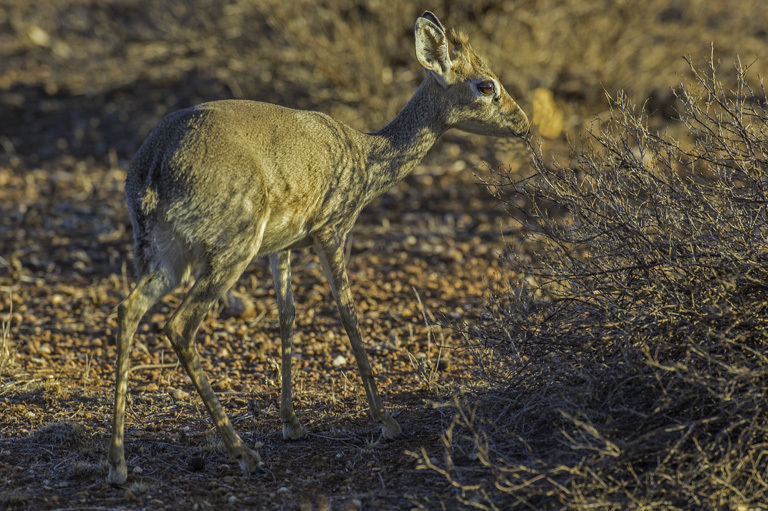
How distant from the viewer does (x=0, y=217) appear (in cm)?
922

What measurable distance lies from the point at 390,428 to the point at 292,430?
24.2 inches

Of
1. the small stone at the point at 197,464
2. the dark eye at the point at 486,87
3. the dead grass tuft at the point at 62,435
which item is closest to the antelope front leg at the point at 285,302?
the small stone at the point at 197,464

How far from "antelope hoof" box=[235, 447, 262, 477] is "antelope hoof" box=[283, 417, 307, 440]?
0.58 m

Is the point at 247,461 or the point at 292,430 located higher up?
the point at 247,461

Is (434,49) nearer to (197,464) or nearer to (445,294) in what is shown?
(445,294)

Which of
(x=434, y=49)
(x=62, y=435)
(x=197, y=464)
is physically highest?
(x=434, y=49)

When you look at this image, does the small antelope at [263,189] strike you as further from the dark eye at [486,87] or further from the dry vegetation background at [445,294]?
the dry vegetation background at [445,294]

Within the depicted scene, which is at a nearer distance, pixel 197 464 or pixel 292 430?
pixel 197 464

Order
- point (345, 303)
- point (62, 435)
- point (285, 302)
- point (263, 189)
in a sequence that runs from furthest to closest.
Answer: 1. point (285, 302)
2. point (345, 303)
3. point (62, 435)
4. point (263, 189)

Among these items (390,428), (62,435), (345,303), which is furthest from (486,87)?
(62,435)

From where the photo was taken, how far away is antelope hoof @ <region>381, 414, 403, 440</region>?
484cm

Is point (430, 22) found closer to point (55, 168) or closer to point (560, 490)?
point (560, 490)

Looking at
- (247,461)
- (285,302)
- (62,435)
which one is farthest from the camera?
(285,302)

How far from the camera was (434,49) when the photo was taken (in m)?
5.55
